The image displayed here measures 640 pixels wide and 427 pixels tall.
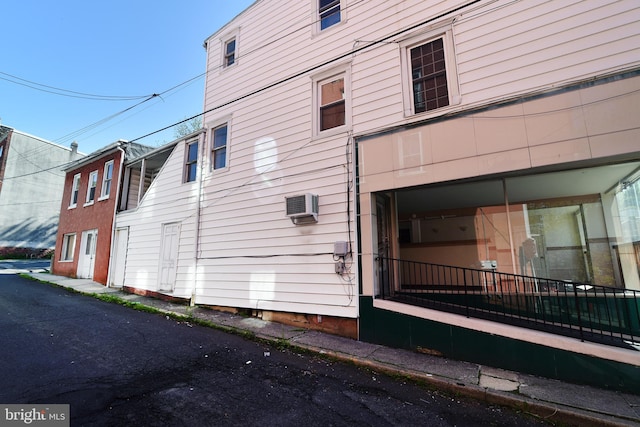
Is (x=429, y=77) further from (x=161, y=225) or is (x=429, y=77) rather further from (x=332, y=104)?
(x=161, y=225)

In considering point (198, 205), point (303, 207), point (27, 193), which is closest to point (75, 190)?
point (198, 205)

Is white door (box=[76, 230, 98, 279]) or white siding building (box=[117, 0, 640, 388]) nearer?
white siding building (box=[117, 0, 640, 388])

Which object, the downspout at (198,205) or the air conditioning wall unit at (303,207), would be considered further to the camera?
the downspout at (198,205)

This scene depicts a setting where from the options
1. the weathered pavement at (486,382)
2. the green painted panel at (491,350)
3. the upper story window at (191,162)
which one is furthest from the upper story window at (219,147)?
the green painted panel at (491,350)

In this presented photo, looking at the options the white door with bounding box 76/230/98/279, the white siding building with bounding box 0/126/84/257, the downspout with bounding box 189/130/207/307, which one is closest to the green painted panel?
the downspout with bounding box 189/130/207/307

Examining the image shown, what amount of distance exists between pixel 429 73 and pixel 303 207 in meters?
3.86

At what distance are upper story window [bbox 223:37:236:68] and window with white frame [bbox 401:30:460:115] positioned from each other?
234 inches

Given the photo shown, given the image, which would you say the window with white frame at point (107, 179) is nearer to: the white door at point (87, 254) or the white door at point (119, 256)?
the white door at point (87, 254)

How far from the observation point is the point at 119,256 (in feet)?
38.4

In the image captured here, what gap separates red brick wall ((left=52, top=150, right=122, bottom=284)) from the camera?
481 inches

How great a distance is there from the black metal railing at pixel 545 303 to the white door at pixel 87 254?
12.9 m

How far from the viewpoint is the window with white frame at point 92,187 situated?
45.7 feet

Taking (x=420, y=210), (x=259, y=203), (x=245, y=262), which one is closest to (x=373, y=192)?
(x=420, y=210)

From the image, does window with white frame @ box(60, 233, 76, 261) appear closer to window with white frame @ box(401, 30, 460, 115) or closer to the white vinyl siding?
the white vinyl siding
